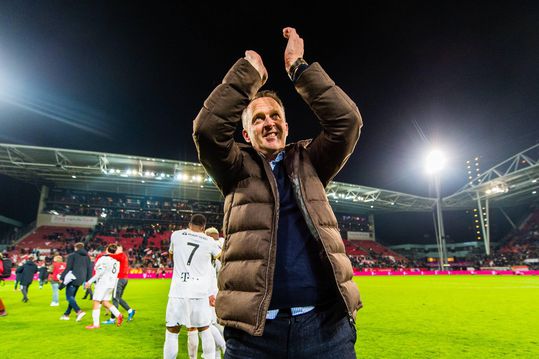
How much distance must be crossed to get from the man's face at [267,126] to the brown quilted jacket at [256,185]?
0.30ft

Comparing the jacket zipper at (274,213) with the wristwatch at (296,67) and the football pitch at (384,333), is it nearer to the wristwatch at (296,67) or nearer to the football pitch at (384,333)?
the wristwatch at (296,67)

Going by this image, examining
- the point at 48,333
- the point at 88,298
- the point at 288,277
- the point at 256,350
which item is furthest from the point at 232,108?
the point at 88,298

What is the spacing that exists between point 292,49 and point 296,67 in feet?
0.50

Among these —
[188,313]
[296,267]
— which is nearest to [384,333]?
[188,313]

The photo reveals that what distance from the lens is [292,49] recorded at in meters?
1.97

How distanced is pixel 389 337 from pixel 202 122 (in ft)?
21.9

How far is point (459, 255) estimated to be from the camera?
54.7 metres

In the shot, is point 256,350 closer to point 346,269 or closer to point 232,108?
point 346,269

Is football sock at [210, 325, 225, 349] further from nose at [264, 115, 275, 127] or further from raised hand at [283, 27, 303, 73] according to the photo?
raised hand at [283, 27, 303, 73]

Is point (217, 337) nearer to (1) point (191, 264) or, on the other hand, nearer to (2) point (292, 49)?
(1) point (191, 264)

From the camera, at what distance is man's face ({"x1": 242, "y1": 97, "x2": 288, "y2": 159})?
1933mm

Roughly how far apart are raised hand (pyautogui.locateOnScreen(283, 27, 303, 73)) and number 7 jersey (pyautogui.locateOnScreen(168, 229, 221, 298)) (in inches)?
143

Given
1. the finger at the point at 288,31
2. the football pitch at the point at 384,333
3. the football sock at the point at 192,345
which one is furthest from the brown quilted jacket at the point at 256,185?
the football pitch at the point at 384,333

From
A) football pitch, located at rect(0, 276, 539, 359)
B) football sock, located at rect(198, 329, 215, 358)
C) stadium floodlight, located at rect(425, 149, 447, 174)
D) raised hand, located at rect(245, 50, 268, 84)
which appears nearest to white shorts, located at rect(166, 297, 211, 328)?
football sock, located at rect(198, 329, 215, 358)
